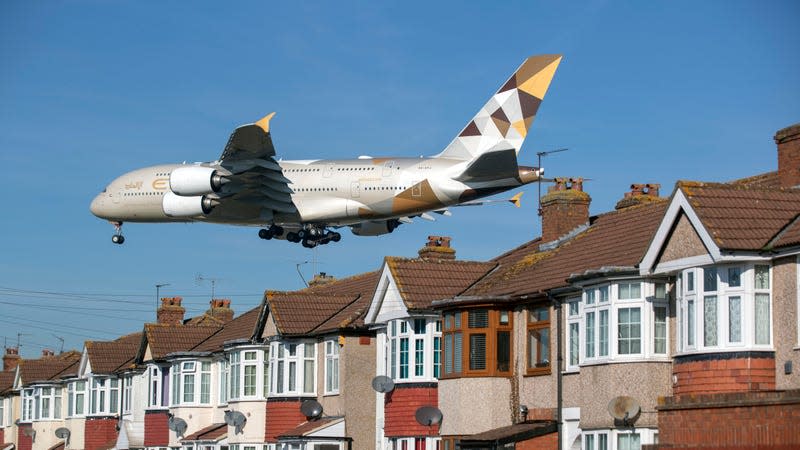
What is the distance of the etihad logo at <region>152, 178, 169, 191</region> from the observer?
60.8m

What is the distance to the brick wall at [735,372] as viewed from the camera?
1033 inches

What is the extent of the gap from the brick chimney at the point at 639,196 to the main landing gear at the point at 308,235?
21.4 meters

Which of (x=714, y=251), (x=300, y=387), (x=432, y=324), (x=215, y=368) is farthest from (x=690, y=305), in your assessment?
(x=215, y=368)

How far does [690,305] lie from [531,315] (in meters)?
8.50

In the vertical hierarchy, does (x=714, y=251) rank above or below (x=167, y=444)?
above

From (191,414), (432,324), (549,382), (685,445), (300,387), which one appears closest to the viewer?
(685,445)

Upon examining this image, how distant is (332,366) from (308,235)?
14513 mm

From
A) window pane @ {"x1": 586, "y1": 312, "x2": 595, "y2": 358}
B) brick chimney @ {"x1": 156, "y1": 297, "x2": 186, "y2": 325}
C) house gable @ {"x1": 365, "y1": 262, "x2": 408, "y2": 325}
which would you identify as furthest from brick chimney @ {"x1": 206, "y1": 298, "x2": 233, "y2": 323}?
window pane @ {"x1": 586, "y1": 312, "x2": 595, "y2": 358}

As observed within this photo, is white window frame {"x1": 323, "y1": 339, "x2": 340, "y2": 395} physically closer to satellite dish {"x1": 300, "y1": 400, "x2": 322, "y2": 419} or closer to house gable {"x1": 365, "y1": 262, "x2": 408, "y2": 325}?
satellite dish {"x1": 300, "y1": 400, "x2": 322, "y2": 419}

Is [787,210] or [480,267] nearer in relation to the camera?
[787,210]

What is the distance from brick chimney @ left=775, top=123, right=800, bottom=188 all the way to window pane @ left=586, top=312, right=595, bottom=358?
4.89 m

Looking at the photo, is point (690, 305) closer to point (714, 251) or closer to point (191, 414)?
point (714, 251)

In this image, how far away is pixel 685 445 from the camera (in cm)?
2555

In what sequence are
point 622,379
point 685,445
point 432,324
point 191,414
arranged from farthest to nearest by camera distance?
point 191,414 < point 432,324 < point 622,379 < point 685,445
